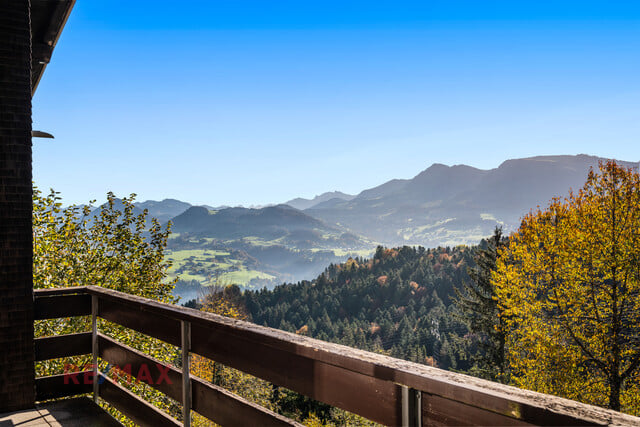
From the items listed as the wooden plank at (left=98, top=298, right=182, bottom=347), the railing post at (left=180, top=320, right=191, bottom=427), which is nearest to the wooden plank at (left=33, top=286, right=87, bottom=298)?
the wooden plank at (left=98, top=298, right=182, bottom=347)

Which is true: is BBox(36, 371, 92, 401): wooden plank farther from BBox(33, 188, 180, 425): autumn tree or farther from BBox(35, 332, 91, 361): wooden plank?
BBox(33, 188, 180, 425): autumn tree

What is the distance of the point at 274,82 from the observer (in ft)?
344

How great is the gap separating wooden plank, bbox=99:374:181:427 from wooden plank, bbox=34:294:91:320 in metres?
0.44

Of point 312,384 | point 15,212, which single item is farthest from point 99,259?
point 312,384

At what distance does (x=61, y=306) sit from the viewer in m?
2.74

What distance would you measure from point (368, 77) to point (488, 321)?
10119 centimetres

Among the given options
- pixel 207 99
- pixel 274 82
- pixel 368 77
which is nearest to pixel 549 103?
pixel 368 77

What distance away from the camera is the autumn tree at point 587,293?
45.7 ft

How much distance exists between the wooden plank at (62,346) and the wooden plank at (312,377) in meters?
1.64

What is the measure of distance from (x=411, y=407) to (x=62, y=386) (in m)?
2.70

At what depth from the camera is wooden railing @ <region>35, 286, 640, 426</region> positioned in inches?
29.2

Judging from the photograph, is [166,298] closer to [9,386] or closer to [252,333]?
[9,386]

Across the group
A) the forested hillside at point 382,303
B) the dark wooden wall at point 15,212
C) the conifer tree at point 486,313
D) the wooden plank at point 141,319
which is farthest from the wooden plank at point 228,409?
the forested hillside at point 382,303

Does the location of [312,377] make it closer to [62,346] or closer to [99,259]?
[62,346]
